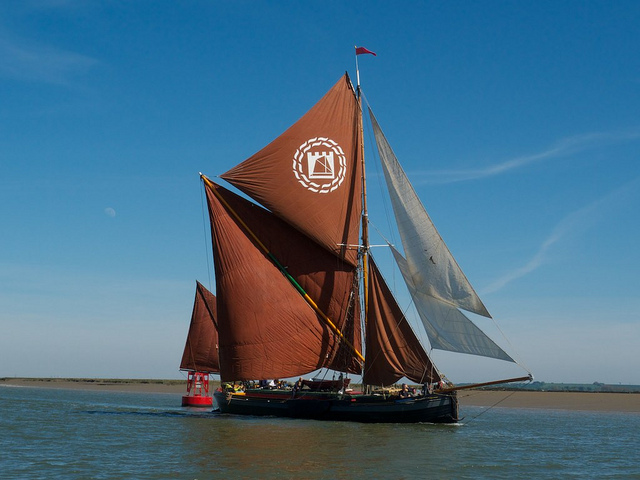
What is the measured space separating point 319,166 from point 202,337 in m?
24.9

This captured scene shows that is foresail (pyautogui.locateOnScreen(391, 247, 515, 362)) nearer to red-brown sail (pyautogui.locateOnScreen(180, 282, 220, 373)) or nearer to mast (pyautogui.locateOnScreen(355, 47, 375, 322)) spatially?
mast (pyautogui.locateOnScreen(355, 47, 375, 322))

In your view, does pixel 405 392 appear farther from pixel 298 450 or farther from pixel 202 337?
pixel 202 337

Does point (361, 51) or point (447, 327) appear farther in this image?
point (361, 51)

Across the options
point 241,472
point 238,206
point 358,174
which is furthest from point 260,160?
point 241,472

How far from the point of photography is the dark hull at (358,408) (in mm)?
42594

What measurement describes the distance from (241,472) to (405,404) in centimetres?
1882

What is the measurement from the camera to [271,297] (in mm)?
47375

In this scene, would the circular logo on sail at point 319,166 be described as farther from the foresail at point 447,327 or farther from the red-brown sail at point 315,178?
the foresail at point 447,327

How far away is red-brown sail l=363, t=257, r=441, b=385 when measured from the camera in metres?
43.9

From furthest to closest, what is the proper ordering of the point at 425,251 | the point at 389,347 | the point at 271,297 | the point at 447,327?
the point at 271,297 < the point at 389,347 < the point at 425,251 < the point at 447,327

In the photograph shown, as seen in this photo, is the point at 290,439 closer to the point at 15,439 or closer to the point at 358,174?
the point at 15,439

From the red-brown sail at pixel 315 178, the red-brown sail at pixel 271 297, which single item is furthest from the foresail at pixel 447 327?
the red-brown sail at pixel 315 178

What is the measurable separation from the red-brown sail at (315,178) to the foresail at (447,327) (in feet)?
22.5

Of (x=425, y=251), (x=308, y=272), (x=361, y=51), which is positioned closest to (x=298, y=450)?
(x=425, y=251)
